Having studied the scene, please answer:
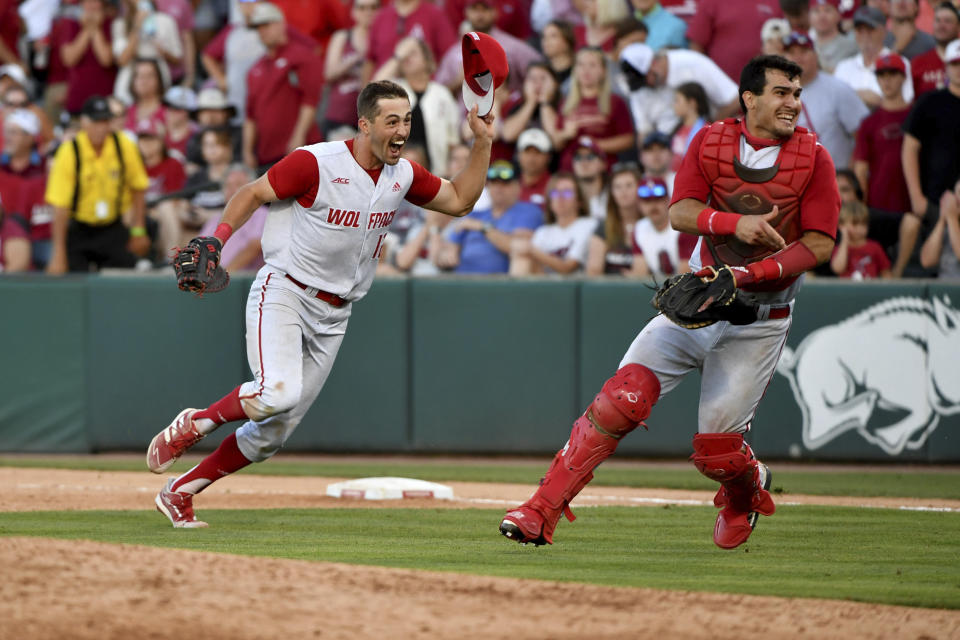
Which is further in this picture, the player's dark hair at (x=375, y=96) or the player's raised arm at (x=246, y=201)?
the player's dark hair at (x=375, y=96)

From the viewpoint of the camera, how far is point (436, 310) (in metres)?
11.6

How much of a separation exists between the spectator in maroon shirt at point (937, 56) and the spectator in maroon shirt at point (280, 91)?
560cm

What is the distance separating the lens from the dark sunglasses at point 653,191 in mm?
11195

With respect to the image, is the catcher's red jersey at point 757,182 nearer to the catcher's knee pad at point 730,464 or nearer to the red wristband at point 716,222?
the red wristband at point 716,222

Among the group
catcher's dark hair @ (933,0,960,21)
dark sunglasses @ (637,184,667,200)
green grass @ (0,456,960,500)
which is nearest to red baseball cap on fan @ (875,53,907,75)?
catcher's dark hair @ (933,0,960,21)

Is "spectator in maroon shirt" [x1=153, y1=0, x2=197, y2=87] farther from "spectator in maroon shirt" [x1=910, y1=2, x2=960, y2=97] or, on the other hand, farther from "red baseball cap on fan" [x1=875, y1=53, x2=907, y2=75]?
"spectator in maroon shirt" [x1=910, y1=2, x2=960, y2=97]

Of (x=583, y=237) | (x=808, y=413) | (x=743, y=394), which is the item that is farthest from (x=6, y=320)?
(x=743, y=394)

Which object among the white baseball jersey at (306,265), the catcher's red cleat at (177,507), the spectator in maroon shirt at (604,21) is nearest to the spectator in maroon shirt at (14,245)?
the spectator in maroon shirt at (604,21)

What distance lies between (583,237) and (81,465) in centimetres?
454

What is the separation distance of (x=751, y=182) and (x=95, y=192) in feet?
25.2

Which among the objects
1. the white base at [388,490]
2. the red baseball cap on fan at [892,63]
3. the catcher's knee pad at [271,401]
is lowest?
the white base at [388,490]

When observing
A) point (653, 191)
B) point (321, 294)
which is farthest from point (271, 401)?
point (653, 191)

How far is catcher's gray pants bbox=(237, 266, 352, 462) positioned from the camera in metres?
6.73

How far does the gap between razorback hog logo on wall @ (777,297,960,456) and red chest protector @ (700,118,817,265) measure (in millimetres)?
4888
